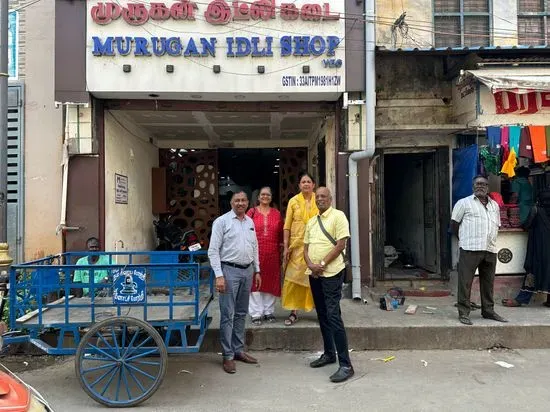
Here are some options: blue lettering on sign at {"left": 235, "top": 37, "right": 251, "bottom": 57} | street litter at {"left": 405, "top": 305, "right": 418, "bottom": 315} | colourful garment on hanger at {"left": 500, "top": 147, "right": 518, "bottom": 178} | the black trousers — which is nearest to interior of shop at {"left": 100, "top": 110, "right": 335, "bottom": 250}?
blue lettering on sign at {"left": 235, "top": 37, "right": 251, "bottom": 57}

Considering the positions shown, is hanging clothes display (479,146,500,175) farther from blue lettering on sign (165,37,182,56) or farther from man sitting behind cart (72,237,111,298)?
man sitting behind cart (72,237,111,298)

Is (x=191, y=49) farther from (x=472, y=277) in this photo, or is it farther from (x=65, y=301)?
(x=472, y=277)

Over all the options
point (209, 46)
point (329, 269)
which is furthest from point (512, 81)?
point (209, 46)

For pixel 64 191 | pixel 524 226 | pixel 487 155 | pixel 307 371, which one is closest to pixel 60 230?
pixel 64 191

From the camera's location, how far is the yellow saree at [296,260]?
6.02 m

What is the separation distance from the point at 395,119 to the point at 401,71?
81 cm

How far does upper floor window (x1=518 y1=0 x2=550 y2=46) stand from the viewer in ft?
26.7

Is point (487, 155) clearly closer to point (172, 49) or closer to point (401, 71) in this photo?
point (401, 71)

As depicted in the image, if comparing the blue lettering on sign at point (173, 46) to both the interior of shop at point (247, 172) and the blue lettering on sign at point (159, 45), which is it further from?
the interior of shop at point (247, 172)

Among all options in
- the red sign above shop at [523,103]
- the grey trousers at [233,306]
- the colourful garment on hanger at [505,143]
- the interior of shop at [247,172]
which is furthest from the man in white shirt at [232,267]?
the interior of shop at [247,172]

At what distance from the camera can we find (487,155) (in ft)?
23.2

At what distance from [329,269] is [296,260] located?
123cm

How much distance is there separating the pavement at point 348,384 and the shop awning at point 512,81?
3.56 meters

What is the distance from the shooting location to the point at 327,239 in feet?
16.1
